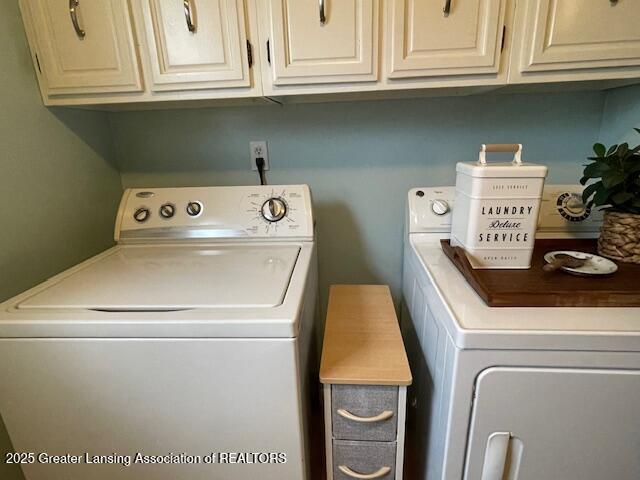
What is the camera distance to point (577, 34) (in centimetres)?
95

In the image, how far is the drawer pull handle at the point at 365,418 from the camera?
3.00 ft

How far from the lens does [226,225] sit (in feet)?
4.17

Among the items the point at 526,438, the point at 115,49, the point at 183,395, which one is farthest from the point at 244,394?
the point at 115,49

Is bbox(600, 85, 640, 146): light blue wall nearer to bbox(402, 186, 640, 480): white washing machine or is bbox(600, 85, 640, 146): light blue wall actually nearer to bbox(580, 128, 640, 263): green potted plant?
bbox(580, 128, 640, 263): green potted plant

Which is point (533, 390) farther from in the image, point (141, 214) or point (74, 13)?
point (74, 13)

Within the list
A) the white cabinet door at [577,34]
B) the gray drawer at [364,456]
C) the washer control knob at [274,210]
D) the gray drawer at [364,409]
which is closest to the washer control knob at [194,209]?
the washer control knob at [274,210]

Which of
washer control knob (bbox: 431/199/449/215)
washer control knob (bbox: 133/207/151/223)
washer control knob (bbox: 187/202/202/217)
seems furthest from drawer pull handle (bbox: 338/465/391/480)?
washer control knob (bbox: 133/207/151/223)

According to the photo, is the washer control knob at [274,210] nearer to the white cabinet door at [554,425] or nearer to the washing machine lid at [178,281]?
the washing machine lid at [178,281]

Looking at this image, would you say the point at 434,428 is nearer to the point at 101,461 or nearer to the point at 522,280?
the point at 522,280

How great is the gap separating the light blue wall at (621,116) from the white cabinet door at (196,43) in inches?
52.7

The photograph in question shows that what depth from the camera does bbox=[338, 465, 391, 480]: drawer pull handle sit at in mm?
982

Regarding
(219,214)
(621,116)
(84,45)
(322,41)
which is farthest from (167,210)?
(621,116)

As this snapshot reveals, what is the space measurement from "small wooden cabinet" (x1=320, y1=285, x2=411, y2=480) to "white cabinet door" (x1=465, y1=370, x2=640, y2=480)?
0.21 metres

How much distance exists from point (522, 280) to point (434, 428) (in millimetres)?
464
